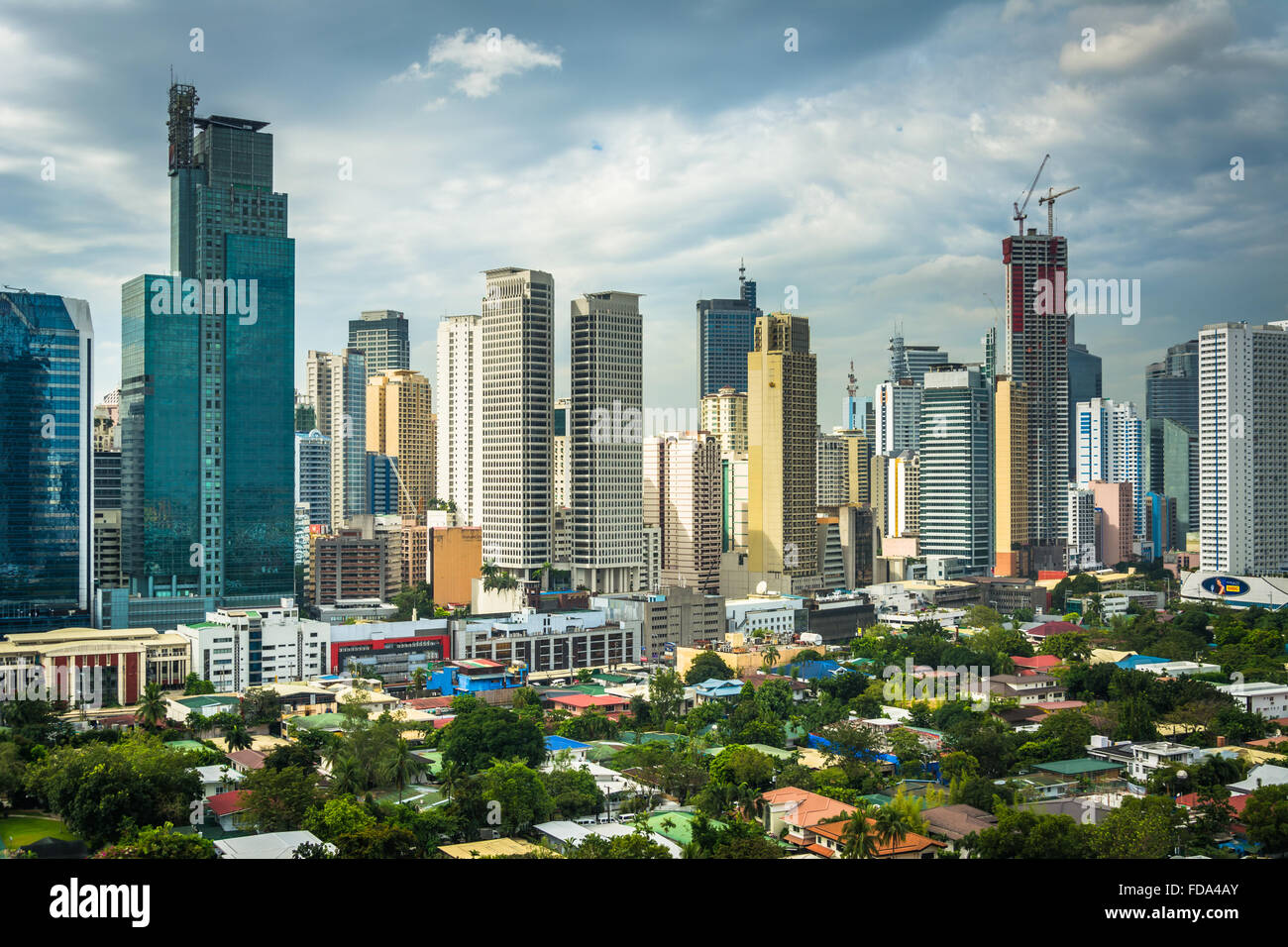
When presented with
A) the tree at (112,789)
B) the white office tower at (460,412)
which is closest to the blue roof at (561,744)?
the tree at (112,789)

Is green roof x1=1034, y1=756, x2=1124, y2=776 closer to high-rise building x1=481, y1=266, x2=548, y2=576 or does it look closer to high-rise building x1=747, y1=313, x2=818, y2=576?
high-rise building x1=481, y1=266, x2=548, y2=576

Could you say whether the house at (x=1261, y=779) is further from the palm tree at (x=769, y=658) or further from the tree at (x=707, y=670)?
the palm tree at (x=769, y=658)

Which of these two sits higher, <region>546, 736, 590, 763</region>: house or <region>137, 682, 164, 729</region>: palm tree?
<region>137, 682, 164, 729</region>: palm tree

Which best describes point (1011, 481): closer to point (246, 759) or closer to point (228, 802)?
point (246, 759)

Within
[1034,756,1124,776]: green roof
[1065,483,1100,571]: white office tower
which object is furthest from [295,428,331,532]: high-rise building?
[1034,756,1124,776]: green roof
